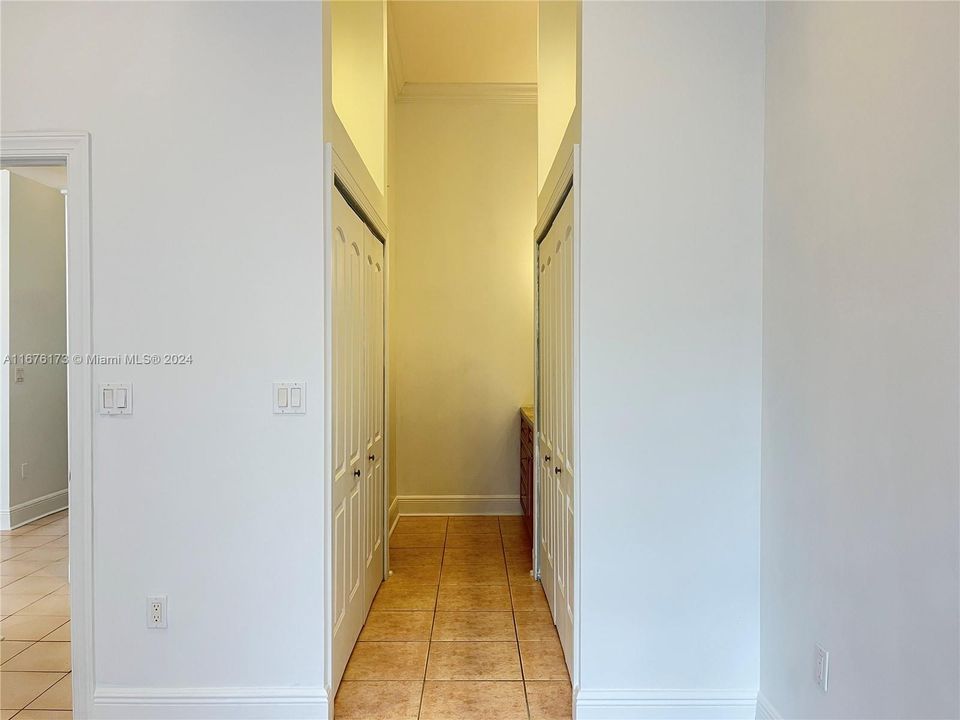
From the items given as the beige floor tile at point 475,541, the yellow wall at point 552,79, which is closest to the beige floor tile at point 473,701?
the beige floor tile at point 475,541

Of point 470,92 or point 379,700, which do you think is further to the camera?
point 470,92

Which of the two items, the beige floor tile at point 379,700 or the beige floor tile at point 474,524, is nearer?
the beige floor tile at point 379,700

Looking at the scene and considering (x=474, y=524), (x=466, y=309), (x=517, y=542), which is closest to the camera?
(x=517, y=542)

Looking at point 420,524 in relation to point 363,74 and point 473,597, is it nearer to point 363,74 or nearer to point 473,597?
point 473,597

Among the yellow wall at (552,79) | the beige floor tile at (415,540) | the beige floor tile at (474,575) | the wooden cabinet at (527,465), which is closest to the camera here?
the yellow wall at (552,79)

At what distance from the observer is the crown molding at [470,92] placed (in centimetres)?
483

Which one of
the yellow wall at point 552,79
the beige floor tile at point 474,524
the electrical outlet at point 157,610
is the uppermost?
the yellow wall at point 552,79

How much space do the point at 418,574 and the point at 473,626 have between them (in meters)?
0.80

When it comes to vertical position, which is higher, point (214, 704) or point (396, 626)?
point (214, 704)

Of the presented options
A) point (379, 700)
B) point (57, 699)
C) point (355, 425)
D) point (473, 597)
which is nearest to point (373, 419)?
point (355, 425)

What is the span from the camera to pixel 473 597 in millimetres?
3273

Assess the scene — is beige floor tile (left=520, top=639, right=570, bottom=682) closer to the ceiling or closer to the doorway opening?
the doorway opening

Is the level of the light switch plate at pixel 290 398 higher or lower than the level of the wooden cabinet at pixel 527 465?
higher

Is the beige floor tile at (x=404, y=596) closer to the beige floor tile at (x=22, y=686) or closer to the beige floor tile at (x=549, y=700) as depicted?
the beige floor tile at (x=549, y=700)
